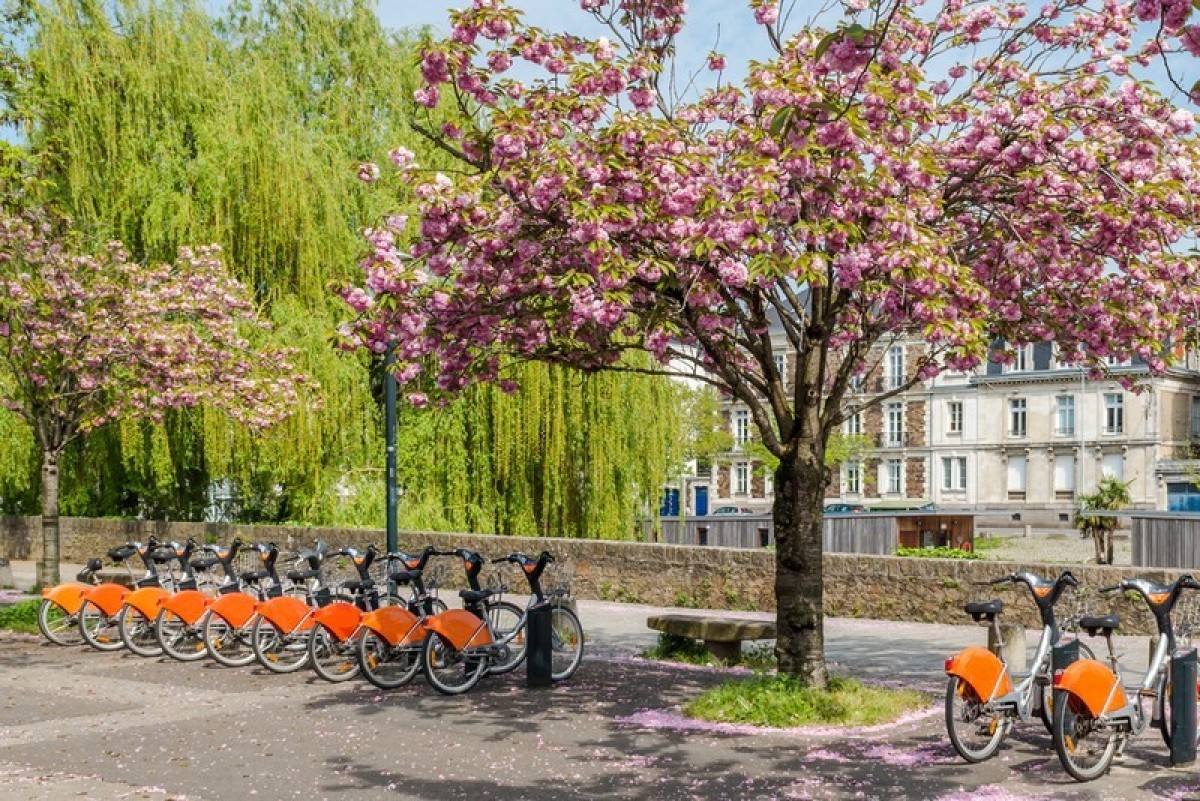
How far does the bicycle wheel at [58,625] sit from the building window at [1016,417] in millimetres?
67525

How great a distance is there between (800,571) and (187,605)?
20.5ft

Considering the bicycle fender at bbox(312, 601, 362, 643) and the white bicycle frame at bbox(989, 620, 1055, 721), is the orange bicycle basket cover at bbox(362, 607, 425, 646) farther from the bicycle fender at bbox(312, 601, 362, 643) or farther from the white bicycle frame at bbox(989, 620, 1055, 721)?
the white bicycle frame at bbox(989, 620, 1055, 721)

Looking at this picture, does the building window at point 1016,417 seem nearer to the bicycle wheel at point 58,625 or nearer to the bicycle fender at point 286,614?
the bicycle wheel at point 58,625

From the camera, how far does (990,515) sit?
7081 cm

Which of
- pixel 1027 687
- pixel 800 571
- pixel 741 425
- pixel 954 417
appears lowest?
pixel 1027 687

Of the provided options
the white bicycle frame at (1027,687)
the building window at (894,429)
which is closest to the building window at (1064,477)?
the building window at (894,429)

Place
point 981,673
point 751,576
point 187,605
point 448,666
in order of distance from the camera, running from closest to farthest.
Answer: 1. point 981,673
2. point 448,666
3. point 187,605
4. point 751,576

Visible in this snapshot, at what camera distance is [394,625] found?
11469 mm

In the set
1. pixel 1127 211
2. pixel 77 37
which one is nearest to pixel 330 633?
pixel 1127 211

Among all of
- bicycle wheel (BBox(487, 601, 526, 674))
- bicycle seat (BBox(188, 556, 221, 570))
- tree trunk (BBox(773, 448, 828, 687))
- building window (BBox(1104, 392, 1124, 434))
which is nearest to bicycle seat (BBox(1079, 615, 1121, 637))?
tree trunk (BBox(773, 448, 828, 687))

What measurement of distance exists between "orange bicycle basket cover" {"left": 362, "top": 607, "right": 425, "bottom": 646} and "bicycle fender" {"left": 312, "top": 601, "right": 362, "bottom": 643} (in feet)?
0.85

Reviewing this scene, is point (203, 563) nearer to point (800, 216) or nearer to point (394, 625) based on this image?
point (394, 625)

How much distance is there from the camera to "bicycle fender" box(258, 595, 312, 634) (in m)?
12.4

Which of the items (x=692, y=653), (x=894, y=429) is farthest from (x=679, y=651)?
(x=894, y=429)
